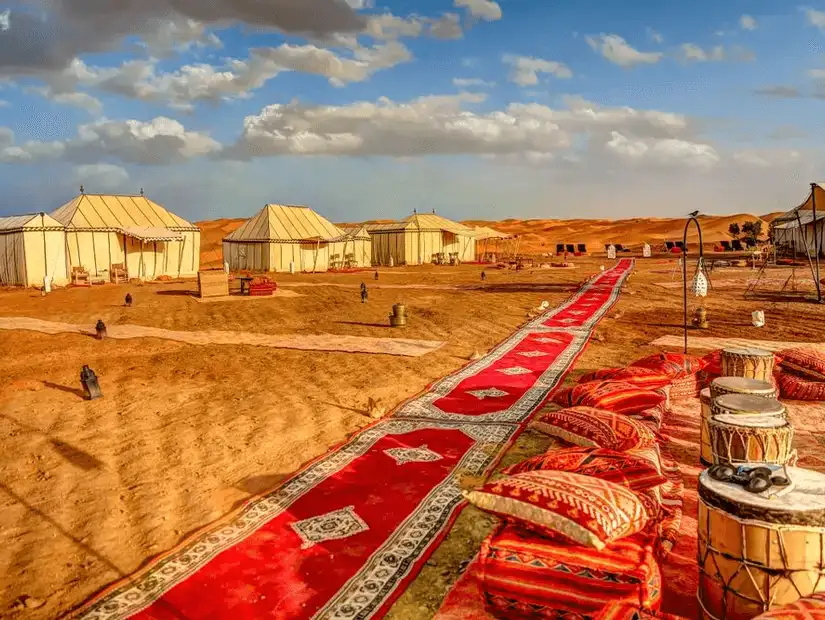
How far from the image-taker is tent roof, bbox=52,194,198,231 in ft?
80.7

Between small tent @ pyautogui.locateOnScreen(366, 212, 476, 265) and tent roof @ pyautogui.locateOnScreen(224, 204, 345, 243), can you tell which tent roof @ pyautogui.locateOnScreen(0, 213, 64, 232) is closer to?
tent roof @ pyautogui.locateOnScreen(224, 204, 345, 243)

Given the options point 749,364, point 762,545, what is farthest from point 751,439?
point 749,364

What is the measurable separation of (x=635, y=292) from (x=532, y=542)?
59.4 feet

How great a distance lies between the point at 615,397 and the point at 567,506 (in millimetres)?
3152

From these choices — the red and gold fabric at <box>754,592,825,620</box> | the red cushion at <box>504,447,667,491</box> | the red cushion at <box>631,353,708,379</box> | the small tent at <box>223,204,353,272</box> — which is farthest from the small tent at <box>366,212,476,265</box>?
the red and gold fabric at <box>754,592,825,620</box>

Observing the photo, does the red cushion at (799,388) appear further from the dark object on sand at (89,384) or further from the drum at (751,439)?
the dark object on sand at (89,384)

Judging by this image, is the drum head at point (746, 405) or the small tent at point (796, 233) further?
the small tent at point (796, 233)

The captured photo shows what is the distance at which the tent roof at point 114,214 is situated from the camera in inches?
968

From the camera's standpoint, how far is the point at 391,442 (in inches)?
238

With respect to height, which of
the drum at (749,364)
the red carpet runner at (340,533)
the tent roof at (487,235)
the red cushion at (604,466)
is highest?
the tent roof at (487,235)

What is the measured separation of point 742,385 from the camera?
17.3 feet

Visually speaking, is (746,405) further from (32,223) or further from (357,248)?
(357,248)

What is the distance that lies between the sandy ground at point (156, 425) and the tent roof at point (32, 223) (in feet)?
31.2

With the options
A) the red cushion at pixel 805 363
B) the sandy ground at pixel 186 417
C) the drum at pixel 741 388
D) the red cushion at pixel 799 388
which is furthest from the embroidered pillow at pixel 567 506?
the red cushion at pixel 805 363
